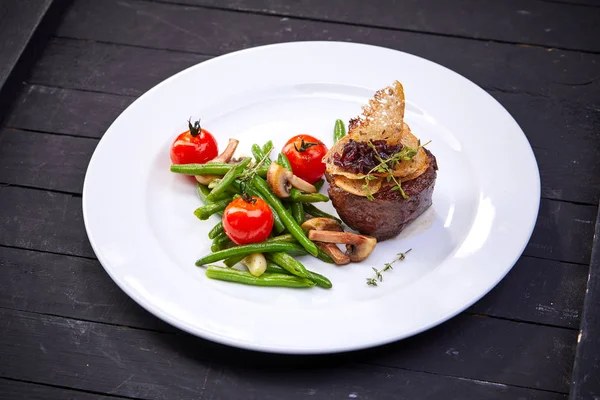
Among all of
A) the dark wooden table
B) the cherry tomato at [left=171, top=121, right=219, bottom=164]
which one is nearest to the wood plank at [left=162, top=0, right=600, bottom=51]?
the dark wooden table

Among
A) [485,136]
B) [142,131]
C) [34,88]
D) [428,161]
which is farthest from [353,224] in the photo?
[34,88]

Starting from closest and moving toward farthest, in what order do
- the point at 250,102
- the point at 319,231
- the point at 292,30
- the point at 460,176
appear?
the point at 319,231
the point at 460,176
the point at 250,102
the point at 292,30

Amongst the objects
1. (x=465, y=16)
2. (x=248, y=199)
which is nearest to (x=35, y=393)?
(x=248, y=199)

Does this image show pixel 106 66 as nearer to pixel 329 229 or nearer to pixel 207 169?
pixel 207 169

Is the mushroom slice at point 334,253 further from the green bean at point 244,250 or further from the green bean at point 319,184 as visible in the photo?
the green bean at point 319,184

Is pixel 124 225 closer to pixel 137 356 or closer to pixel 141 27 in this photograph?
pixel 137 356

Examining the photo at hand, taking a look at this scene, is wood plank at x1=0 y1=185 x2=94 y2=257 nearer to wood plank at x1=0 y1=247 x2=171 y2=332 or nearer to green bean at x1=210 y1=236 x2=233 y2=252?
wood plank at x1=0 y1=247 x2=171 y2=332

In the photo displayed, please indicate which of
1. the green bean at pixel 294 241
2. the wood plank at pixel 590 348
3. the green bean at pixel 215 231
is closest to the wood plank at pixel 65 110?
Result: the green bean at pixel 215 231
